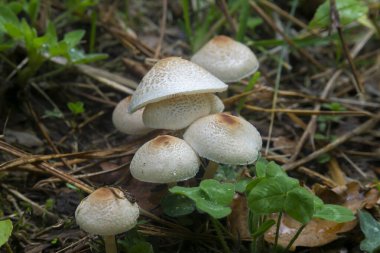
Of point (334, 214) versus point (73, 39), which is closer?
point (334, 214)

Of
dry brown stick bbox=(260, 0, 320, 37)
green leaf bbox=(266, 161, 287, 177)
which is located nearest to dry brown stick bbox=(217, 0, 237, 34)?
dry brown stick bbox=(260, 0, 320, 37)

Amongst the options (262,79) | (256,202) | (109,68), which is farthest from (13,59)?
(256,202)

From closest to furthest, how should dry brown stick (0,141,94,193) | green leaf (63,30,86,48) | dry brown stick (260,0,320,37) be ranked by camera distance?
dry brown stick (0,141,94,193)
green leaf (63,30,86,48)
dry brown stick (260,0,320,37)

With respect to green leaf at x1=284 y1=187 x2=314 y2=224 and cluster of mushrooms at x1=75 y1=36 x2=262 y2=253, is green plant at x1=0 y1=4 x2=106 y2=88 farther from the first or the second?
green leaf at x1=284 y1=187 x2=314 y2=224

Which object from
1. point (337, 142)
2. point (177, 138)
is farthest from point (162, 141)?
point (337, 142)

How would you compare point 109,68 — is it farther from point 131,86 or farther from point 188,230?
point 188,230

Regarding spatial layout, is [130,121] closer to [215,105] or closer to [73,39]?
[215,105]
